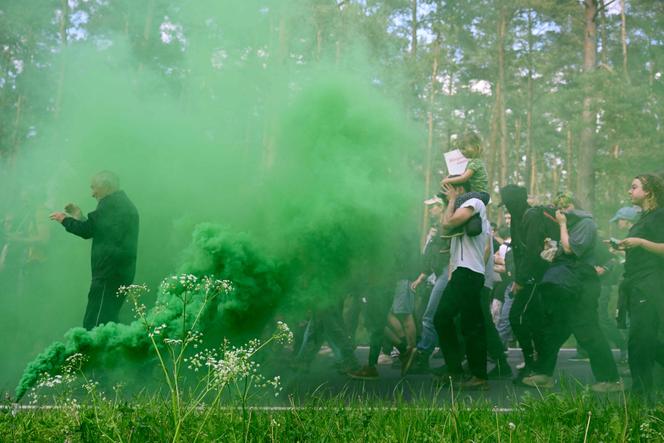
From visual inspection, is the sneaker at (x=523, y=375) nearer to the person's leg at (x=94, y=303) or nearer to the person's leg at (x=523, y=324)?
the person's leg at (x=523, y=324)

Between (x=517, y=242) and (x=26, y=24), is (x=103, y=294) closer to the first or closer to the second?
(x=517, y=242)

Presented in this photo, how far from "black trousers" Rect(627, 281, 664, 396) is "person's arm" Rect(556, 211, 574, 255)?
111 centimetres

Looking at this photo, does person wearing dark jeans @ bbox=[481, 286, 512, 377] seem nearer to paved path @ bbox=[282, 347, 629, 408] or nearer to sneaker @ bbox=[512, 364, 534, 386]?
paved path @ bbox=[282, 347, 629, 408]

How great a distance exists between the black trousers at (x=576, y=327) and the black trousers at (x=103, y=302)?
3.88m

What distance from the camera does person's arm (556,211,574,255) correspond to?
599 centimetres

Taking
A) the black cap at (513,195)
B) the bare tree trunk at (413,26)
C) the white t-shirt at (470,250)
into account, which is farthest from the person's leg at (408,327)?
the bare tree trunk at (413,26)

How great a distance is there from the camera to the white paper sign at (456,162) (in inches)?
219

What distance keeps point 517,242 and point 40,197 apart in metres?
6.33

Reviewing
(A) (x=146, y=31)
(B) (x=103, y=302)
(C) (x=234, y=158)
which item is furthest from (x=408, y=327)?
(A) (x=146, y=31)

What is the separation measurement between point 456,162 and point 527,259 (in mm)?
1516

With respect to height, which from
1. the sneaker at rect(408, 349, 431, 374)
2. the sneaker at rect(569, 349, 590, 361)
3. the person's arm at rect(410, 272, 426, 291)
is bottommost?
the sneaker at rect(569, 349, 590, 361)

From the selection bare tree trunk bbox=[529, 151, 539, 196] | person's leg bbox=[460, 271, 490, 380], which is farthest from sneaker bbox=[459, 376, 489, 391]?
bare tree trunk bbox=[529, 151, 539, 196]

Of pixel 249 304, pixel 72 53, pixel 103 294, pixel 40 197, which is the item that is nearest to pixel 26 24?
pixel 72 53

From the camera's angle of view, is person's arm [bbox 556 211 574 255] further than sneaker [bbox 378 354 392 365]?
No
